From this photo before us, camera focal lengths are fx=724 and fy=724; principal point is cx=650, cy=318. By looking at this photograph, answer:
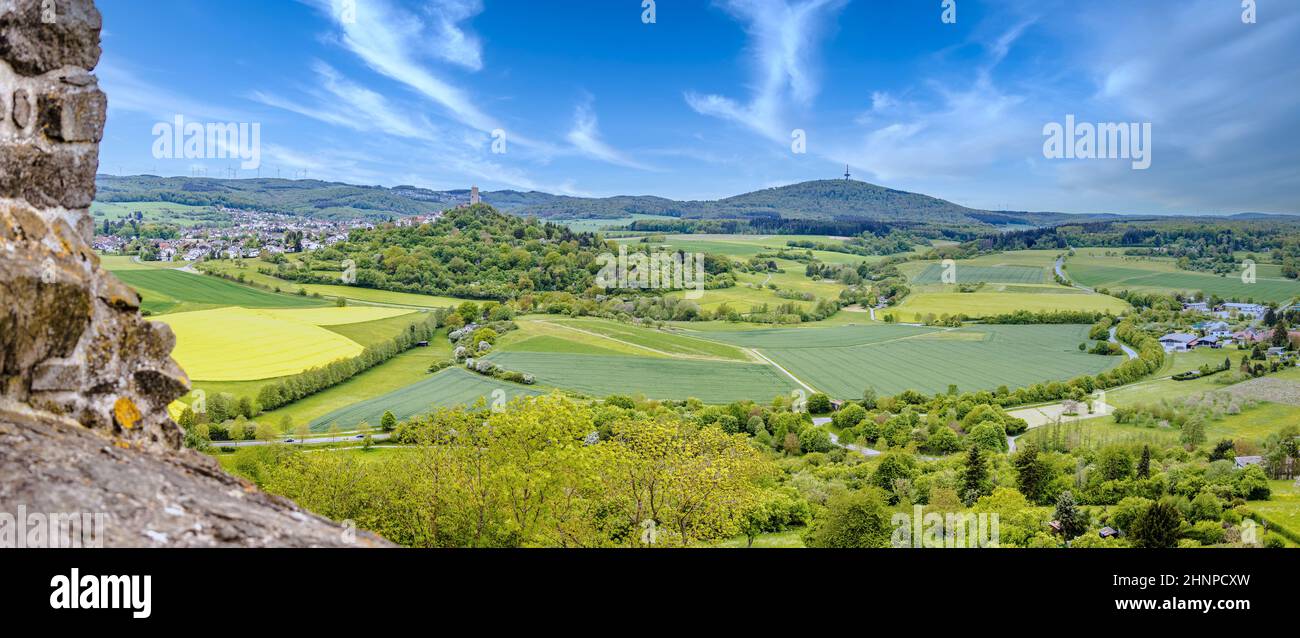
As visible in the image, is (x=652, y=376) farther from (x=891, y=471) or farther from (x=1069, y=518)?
(x=1069, y=518)

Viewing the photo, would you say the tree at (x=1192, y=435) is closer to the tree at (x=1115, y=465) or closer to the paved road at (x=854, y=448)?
the tree at (x=1115, y=465)

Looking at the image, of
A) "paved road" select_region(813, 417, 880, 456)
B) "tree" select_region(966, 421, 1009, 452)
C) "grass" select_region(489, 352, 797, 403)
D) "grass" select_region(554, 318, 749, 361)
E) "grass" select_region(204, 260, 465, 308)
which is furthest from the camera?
→ "grass" select_region(204, 260, 465, 308)

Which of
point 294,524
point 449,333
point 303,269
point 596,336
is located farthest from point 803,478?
point 303,269

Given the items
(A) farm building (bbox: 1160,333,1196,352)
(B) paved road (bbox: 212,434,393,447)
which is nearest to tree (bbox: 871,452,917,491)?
(B) paved road (bbox: 212,434,393,447)

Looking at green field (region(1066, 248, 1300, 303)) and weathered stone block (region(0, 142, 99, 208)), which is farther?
green field (region(1066, 248, 1300, 303))

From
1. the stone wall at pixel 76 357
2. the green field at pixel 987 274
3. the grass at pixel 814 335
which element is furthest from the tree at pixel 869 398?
the green field at pixel 987 274

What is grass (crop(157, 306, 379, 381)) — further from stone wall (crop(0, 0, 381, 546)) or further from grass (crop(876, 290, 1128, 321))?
grass (crop(876, 290, 1128, 321))
